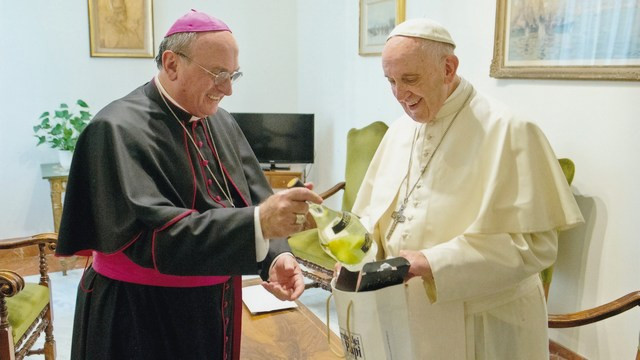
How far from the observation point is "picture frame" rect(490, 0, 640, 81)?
214 centimetres

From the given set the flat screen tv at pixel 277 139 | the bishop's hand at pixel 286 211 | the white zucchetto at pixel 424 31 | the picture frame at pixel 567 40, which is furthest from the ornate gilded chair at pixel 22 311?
the picture frame at pixel 567 40

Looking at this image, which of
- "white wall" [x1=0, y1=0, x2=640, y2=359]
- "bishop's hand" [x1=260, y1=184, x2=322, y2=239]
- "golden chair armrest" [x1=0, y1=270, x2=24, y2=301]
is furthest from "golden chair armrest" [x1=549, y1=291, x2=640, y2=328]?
"golden chair armrest" [x1=0, y1=270, x2=24, y2=301]

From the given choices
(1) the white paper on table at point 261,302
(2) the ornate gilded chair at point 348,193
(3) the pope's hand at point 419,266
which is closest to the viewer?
(3) the pope's hand at point 419,266

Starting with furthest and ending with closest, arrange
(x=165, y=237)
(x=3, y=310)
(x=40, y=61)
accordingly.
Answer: (x=40, y=61), (x=3, y=310), (x=165, y=237)

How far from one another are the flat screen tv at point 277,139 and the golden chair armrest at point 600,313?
10.1 ft

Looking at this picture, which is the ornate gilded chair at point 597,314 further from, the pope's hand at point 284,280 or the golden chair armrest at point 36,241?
the golden chair armrest at point 36,241

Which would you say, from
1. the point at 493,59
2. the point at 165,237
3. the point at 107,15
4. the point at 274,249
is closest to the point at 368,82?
the point at 493,59

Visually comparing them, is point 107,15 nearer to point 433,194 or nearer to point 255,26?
point 255,26

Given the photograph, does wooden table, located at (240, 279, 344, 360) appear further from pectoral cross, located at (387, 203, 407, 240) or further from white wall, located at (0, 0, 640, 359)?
white wall, located at (0, 0, 640, 359)

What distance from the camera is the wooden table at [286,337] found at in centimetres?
213

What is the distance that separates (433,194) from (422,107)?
0.86 feet

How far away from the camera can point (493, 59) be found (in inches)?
110

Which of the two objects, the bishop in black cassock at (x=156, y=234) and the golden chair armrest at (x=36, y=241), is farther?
the golden chair armrest at (x=36, y=241)

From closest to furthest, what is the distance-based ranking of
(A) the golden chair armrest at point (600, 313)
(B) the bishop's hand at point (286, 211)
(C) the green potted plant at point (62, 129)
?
(B) the bishop's hand at point (286, 211) → (A) the golden chair armrest at point (600, 313) → (C) the green potted plant at point (62, 129)
